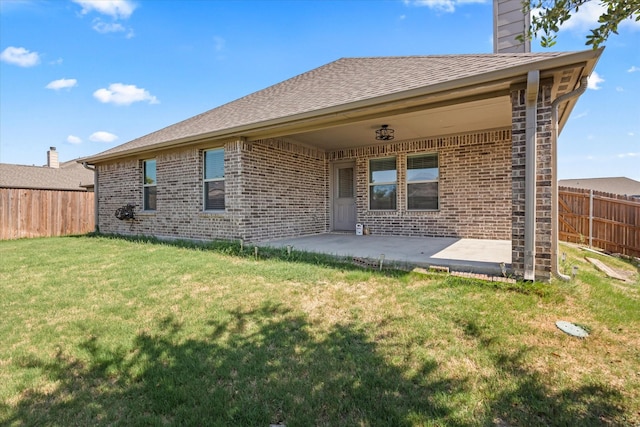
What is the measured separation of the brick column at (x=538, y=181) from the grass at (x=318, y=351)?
0.43 m

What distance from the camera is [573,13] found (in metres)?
2.57

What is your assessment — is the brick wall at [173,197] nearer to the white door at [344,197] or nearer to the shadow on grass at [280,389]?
the white door at [344,197]

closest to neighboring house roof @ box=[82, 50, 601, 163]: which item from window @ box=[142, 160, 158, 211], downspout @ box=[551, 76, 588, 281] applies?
downspout @ box=[551, 76, 588, 281]

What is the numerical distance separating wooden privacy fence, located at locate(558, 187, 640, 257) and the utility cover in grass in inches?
303

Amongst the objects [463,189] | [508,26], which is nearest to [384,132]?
[463,189]

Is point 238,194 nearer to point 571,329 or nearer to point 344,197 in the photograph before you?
point 344,197

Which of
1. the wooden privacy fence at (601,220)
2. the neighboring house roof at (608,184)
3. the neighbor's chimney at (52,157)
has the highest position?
the neighbor's chimney at (52,157)

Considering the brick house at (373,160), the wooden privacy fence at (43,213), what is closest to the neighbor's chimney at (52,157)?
the wooden privacy fence at (43,213)

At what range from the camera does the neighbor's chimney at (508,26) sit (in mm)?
7090

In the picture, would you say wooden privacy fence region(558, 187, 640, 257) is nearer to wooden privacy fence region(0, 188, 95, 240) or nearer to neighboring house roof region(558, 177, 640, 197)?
wooden privacy fence region(0, 188, 95, 240)

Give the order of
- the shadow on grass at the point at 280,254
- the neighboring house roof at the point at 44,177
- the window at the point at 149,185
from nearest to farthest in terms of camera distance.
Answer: the shadow on grass at the point at 280,254
the window at the point at 149,185
the neighboring house roof at the point at 44,177

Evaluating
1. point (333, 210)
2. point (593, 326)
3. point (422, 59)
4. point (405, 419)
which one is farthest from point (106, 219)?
point (593, 326)

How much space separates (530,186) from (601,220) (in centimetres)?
702

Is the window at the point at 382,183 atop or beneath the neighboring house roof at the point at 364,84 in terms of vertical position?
beneath
